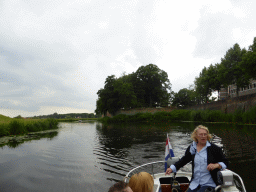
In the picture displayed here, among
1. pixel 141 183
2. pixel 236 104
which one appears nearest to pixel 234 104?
pixel 236 104

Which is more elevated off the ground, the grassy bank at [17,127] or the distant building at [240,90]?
the distant building at [240,90]

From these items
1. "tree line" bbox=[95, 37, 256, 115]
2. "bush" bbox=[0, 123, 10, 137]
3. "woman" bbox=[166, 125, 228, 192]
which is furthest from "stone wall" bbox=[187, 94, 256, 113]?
"bush" bbox=[0, 123, 10, 137]

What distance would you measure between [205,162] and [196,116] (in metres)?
36.8

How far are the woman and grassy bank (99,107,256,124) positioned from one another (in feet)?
82.3

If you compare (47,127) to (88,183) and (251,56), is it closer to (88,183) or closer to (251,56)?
(88,183)

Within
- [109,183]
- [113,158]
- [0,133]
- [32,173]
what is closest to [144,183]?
[109,183]

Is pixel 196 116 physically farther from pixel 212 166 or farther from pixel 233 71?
pixel 212 166

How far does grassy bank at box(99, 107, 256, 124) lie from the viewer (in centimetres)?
2491

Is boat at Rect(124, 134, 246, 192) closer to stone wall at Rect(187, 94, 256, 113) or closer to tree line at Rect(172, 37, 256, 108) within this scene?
stone wall at Rect(187, 94, 256, 113)

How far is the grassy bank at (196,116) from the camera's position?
24.9m

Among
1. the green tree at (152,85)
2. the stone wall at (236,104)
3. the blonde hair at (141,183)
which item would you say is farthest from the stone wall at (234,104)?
the blonde hair at (141,183)

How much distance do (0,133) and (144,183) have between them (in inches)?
812

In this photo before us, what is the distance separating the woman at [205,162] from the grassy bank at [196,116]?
2508 cm

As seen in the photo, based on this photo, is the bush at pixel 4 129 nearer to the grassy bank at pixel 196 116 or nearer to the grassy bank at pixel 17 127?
the grassy bank at pixel 17 127
